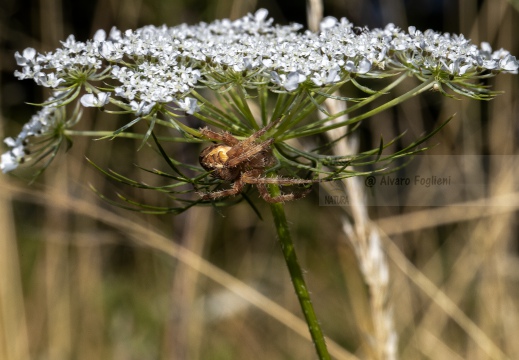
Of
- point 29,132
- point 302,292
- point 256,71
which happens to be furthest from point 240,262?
point 256,71

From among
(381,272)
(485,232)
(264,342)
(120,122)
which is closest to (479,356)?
(485,232)

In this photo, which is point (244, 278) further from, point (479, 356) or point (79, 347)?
point (479, 356)

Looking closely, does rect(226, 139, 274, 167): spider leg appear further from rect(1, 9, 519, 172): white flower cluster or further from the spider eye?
rect(1, 9, 519, 172): white flower cluster

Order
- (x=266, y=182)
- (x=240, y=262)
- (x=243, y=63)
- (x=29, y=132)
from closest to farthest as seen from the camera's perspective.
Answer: (x=243, y=63)
(x=266, y=182)
(x=29, y=132)
(x=240, y=262)

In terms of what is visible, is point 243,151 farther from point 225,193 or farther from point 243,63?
point 243,63

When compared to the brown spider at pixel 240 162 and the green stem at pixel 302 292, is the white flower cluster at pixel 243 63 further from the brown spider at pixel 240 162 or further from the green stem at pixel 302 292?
the green stem at pixel 302 292

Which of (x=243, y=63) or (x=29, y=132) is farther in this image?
(x=29, y=132)

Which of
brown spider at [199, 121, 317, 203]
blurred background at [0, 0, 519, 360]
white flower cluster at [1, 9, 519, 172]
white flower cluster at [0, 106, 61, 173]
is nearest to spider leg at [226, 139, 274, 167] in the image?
brown spider at [199, 121, 317, 203]
